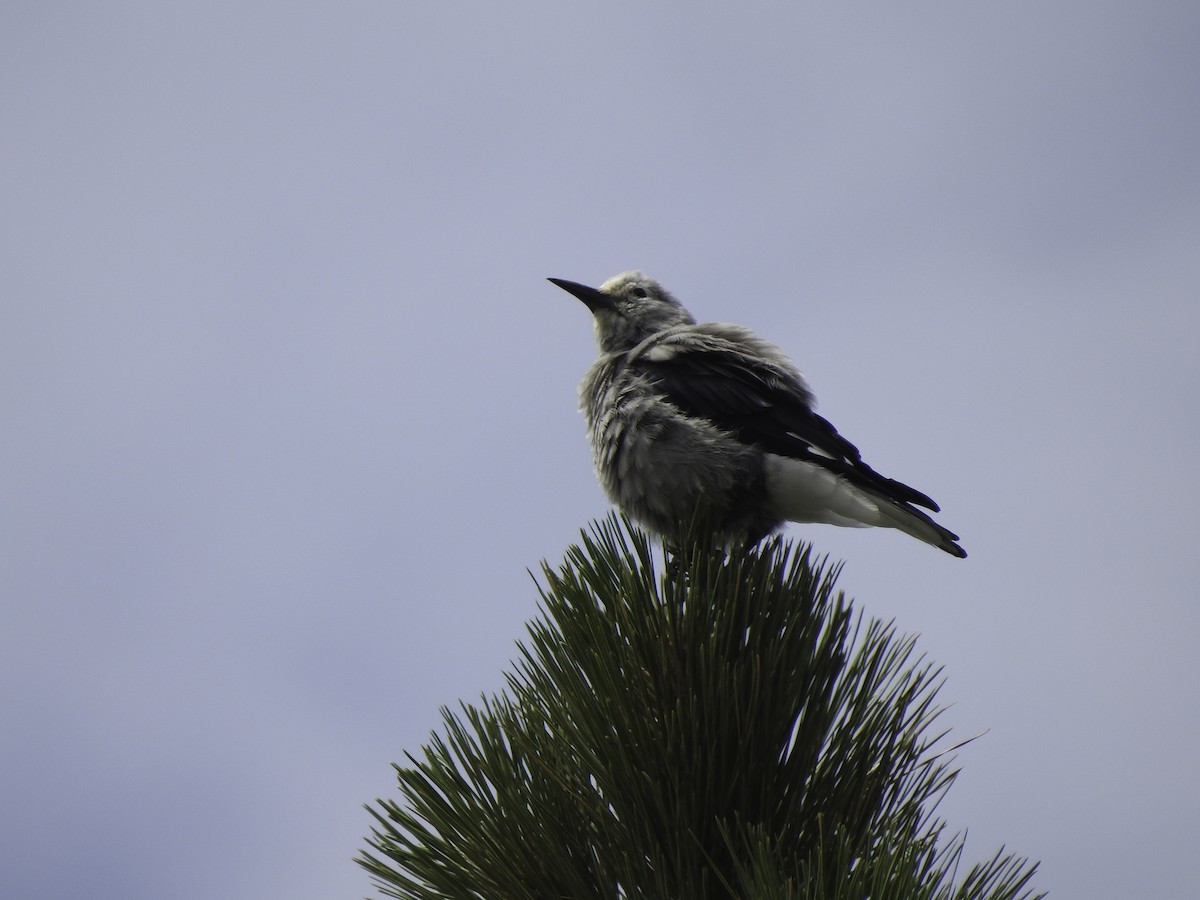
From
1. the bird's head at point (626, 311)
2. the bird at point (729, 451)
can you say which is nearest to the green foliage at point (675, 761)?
the bird at point (729, 451)

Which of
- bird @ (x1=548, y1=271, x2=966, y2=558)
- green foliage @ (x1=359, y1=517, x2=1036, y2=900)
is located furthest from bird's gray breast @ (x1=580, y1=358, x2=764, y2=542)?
green foliage @ (x1=359, y1=517, x2=1036, y2=900)

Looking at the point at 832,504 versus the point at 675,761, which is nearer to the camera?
the point at 675,761

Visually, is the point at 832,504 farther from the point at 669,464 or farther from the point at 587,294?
the point at 587,294

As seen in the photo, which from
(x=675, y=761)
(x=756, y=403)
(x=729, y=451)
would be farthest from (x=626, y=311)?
(x=675, y=761)

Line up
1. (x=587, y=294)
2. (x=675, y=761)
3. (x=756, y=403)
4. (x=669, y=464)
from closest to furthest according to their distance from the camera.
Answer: (x=675, y=761), (x=669, y=464), (x=756, y=403), (x=587, y=294)

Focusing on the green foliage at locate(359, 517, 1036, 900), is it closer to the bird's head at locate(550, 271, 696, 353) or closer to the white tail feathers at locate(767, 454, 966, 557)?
the white tail feathers at locate(767, 454, 966, 557)

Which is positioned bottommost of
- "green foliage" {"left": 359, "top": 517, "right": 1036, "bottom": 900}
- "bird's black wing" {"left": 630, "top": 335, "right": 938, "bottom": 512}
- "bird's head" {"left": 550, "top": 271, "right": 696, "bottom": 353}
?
"green foliage" {"left": 359, "top": 517, "right": 1036, "bottom": 900}

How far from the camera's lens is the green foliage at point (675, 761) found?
1.78 m

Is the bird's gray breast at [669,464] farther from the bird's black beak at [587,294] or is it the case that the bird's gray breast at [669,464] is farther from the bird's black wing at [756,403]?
the bird's black beak at [587,294]

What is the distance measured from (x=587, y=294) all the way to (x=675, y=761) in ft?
9.98

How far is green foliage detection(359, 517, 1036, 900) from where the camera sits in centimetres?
178

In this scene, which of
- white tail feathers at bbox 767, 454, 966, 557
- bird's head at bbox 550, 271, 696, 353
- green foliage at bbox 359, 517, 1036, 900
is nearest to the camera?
green foliage at bbox 359, 517, 1036, 900

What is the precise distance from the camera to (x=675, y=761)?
1.81m

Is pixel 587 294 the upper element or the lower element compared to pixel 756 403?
upper
